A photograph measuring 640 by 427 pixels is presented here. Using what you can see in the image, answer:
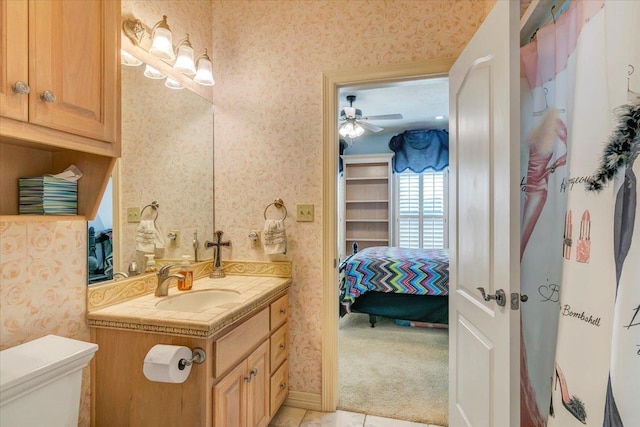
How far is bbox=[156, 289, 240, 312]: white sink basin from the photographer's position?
64.1 inches

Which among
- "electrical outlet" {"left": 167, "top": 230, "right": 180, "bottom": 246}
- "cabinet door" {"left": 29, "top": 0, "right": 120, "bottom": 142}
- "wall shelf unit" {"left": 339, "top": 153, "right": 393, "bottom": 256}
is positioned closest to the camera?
"cabinet door" {"left": 29, "top": 0, "right": 120, "bottom": 142}

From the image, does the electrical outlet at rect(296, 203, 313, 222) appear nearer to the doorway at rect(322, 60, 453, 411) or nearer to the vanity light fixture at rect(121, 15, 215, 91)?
the doorway at rect(322, 60, 453, 411)

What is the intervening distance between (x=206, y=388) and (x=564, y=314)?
1.25 meters

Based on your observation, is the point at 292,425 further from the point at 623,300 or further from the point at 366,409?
the point at 623,300

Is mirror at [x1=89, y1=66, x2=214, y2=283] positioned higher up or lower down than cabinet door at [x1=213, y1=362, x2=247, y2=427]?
higher up

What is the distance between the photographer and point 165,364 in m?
1.11

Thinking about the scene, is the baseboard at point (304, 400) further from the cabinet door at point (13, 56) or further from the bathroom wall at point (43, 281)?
the cabinet door at point (13, 56)

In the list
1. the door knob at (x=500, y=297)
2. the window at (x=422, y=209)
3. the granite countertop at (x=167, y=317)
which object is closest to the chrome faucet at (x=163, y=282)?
the granite countertop at (x=167, y=317)

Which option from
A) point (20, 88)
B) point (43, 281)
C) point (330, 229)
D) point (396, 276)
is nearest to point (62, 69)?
point (20, 88)

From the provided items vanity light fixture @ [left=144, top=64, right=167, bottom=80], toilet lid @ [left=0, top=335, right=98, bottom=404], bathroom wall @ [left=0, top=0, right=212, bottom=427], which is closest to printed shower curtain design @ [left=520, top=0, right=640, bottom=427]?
toilet lid @ [left=0, top=335, right=98, bottom=404]

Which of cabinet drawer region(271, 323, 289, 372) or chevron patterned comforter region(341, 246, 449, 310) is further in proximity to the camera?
chevron patterned comforter region(341, 246, 449, 310)

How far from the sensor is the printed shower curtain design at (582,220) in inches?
29.9

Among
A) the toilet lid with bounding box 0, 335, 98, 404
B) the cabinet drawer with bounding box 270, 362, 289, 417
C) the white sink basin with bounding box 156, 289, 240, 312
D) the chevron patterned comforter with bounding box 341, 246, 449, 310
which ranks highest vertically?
the toilet lid with bounding box 0, 335, 98, 404

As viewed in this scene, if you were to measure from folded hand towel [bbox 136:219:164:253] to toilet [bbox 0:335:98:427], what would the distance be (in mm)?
636
